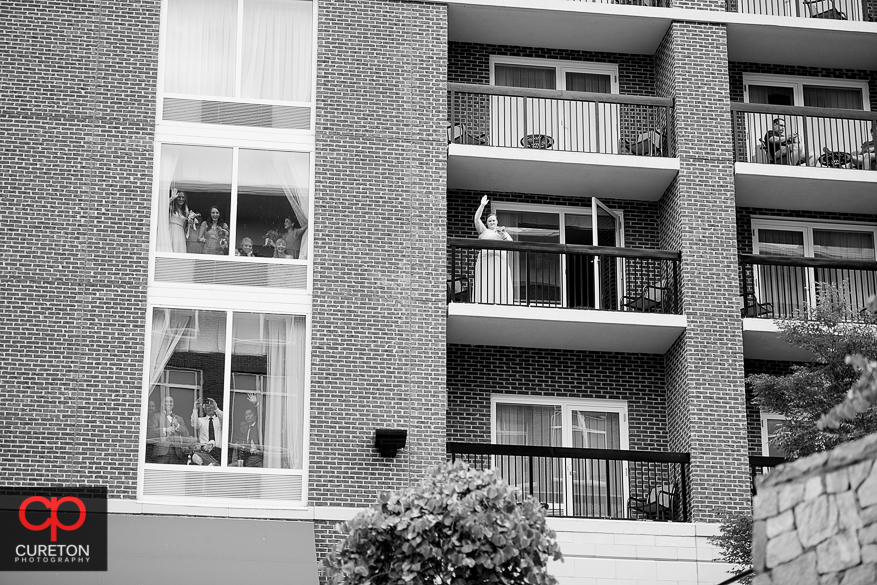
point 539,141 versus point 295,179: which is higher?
point 539,141

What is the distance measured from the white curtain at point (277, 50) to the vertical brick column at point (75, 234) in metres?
1.51

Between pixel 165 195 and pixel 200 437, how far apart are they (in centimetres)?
382

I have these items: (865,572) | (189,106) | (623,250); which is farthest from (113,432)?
(865,572)

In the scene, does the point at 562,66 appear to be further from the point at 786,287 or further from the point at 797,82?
the point at 786,287

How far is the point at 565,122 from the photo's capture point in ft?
76.6

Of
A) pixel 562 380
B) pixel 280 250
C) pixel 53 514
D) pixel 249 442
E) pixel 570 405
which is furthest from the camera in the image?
pixel 562 380

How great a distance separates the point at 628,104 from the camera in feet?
75.4

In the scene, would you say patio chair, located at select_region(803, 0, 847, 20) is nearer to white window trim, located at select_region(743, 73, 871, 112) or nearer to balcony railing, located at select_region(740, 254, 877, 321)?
white window trim, located at select_region(743, 73, 871, 112)

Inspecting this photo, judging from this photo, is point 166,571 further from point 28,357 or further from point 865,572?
point 865,572

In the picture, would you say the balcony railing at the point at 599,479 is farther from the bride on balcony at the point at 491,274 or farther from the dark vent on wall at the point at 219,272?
the dark vent on wall at the point at 219,272

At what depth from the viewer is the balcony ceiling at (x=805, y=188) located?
2241 centimetres

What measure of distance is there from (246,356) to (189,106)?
4135mm

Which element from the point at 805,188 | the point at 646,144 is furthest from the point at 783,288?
the point at 646,144

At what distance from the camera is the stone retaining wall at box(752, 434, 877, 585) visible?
8.48 m
